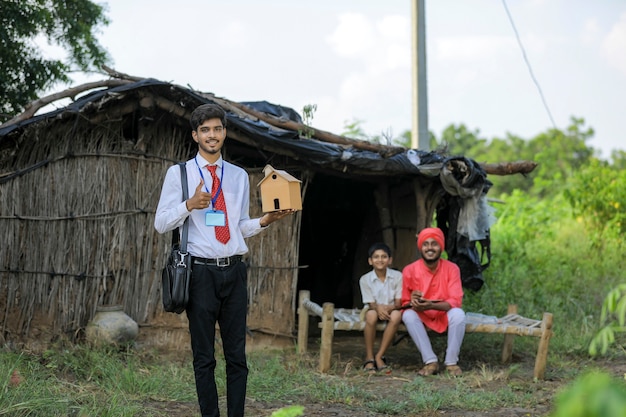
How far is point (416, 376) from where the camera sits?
646 cm

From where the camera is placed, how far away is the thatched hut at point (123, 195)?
21.3ft

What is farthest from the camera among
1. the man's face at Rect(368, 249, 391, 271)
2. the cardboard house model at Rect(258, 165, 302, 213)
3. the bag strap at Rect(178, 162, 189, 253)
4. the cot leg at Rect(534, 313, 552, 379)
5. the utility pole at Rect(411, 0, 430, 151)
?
the utility pole at Rect(411, 0, 430, 151)

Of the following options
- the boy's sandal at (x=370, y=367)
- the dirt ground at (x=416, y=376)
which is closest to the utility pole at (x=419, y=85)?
the dirt ground at (x=416, y=376)

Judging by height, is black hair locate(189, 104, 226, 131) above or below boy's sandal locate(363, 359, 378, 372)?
above

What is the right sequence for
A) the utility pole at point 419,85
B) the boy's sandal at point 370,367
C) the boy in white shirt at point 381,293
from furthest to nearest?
the utility pole at point 419,85
the boy in white shirt at point 381,293
the boy's sandal at point 370,367

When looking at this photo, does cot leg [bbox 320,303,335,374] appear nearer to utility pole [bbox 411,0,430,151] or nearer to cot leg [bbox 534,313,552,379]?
cot leg [bbox 534,313,552,379]

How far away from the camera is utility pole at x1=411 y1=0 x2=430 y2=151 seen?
441 inches

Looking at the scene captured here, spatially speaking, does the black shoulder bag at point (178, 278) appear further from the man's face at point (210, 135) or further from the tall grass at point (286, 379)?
the tall grass at point (286, 379)

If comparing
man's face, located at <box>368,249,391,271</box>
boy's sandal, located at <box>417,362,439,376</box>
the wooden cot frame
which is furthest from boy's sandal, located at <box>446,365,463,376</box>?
man's face, located at <box>368,249,391,271</box>

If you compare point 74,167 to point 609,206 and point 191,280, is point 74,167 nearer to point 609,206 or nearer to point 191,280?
point 191,280

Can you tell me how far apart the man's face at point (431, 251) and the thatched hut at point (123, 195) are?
2.60 feet

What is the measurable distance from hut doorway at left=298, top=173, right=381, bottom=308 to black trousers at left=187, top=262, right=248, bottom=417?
5865 millimetres

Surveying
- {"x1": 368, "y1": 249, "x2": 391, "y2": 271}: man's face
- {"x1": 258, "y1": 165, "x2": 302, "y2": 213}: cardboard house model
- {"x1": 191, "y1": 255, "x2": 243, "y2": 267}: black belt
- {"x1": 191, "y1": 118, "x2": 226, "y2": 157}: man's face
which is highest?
{"x1": 191, "y1": 118, "x2": 226, "y2": 157}: man's face

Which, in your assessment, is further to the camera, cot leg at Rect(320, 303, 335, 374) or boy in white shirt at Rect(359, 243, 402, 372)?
boy in white shirt at Rect(359, 243, 402, 372)
